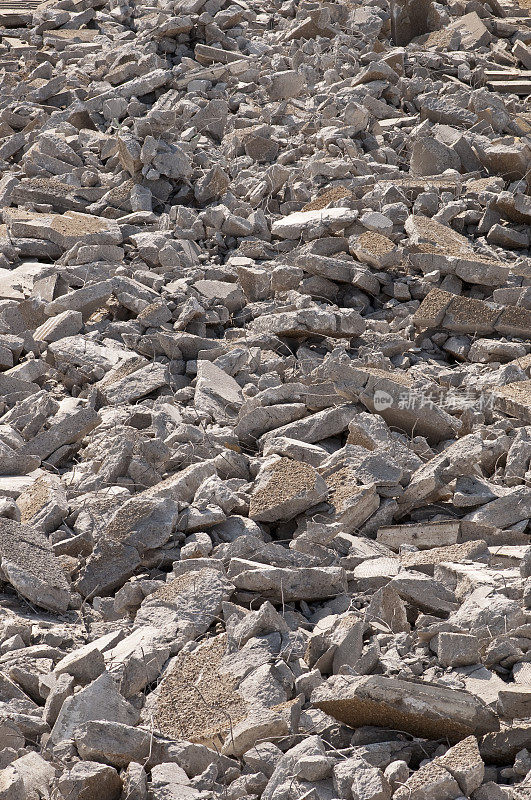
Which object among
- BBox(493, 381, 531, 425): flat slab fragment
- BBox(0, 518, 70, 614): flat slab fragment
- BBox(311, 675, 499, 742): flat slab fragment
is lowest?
BBox(493, 381, 531, 425): flat slab fragment

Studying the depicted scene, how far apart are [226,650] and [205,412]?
1923 mm

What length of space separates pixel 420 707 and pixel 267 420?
231 centimetres

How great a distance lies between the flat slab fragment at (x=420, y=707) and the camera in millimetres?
2920

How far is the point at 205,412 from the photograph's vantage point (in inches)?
205

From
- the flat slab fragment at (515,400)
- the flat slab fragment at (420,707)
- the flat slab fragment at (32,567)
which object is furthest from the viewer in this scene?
the flat slab fragment at (515,400)

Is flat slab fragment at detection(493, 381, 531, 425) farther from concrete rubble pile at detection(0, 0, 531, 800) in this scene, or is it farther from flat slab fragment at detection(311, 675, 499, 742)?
flat slab fragment at detection(311, 675, 499, 742)

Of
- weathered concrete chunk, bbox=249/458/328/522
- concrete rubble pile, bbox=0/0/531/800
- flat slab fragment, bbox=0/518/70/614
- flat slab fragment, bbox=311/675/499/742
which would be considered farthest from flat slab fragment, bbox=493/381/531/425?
flat slab fragment, bbox=0/518/70/614

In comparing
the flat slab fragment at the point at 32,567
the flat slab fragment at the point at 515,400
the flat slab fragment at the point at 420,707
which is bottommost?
the flat slab fragment at the point at 515,400

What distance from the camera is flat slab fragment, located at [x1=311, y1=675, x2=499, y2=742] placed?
292 centimetres

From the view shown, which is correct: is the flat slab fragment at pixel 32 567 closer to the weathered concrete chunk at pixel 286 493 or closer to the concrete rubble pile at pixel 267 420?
the concrete rubble pile at pixel 267 420

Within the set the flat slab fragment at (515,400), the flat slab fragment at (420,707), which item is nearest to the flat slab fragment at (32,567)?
the flat slab fragment at (420,707)

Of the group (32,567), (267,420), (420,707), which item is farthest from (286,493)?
(420,707)

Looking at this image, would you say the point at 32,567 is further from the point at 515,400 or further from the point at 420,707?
the point at 515,400

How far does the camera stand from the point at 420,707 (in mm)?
2930
